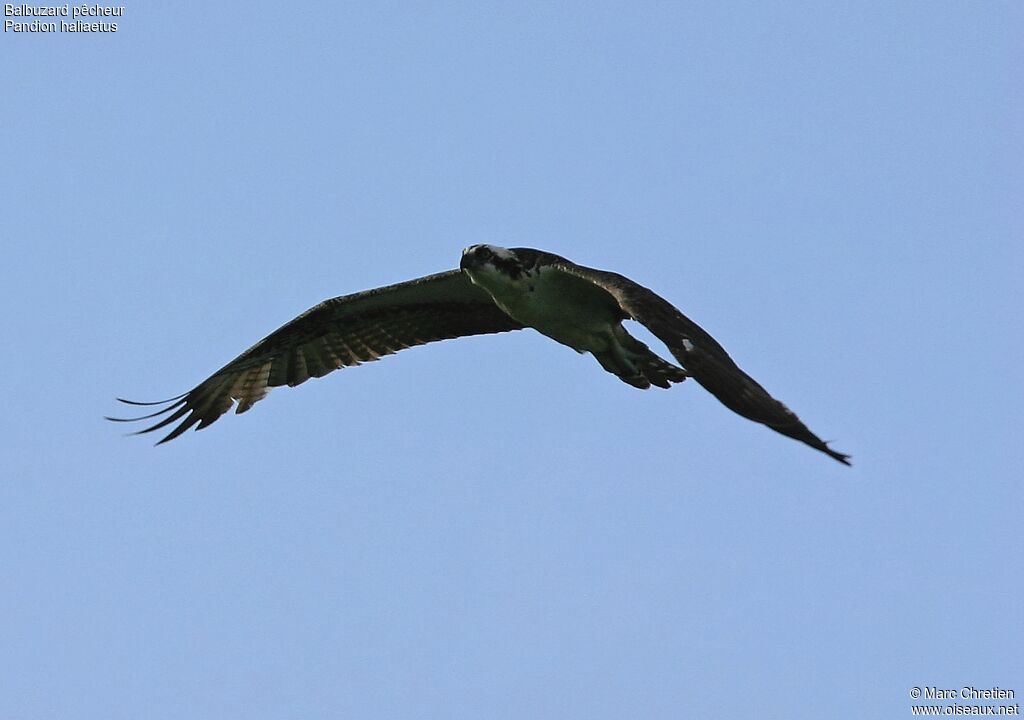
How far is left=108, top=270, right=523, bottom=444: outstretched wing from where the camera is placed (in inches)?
620

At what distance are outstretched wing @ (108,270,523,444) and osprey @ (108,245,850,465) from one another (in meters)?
0.01

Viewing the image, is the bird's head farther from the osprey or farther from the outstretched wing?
the outstretched wing

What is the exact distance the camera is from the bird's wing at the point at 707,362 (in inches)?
392

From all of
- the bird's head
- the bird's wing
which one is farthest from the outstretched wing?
the bird's wing

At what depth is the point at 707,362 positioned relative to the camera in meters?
10.7

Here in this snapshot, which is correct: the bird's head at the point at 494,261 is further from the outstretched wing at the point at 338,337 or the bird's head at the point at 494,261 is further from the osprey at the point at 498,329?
the outstretched wing at the point at 338,337

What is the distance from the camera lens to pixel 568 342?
1455cm

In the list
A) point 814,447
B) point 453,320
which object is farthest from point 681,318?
point 453,320

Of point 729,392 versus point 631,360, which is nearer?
point 729,392

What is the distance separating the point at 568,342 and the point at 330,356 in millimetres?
3111

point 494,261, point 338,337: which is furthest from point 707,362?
point 338,337

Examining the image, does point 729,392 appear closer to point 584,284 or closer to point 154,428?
point 584,284

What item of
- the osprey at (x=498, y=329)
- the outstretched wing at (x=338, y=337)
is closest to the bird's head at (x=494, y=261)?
the osprey at (x=498, y=329)

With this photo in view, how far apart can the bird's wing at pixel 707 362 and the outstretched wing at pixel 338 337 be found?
12.0ft
